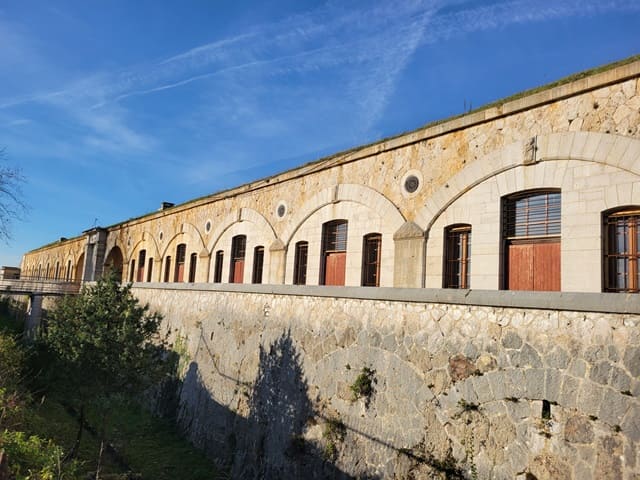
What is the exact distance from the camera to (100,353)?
10086 mm

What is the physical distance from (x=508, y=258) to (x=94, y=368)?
9226 mm

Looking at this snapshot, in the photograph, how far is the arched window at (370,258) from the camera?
11.9 meters

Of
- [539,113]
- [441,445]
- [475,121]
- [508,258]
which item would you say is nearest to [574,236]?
[508,258]

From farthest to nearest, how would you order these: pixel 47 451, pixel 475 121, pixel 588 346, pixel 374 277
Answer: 1. pixel 374 277
2. pixel 475 121
3. pixel 47 451
4. pixel 588 346

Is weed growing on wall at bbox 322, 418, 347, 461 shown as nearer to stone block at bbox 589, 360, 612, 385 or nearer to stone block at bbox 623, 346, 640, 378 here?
stone block at bbox 589, 360, 612, 385

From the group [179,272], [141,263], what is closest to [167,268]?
[179,272]

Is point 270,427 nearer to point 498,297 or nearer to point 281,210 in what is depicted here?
point 498,297

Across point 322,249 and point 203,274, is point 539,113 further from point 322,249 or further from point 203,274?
point 203,274

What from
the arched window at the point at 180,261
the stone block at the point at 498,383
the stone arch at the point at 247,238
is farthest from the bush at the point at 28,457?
the arched window at the point at 180,261

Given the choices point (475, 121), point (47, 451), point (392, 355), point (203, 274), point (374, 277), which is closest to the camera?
point (47, 451)

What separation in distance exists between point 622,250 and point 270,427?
753cm

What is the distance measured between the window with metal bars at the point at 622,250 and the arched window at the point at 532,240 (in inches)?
32.2

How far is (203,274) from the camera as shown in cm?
1938

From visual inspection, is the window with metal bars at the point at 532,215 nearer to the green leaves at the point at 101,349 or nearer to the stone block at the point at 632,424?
the stone block at the point at 632,424
